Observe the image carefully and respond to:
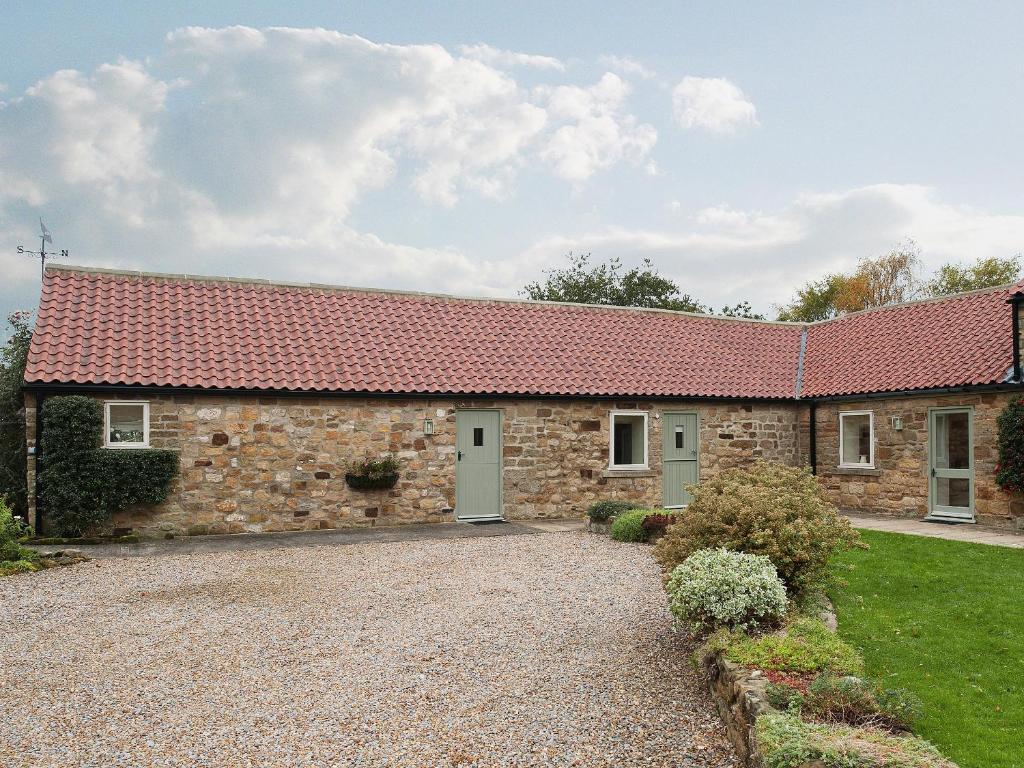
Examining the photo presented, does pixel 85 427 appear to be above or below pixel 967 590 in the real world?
above

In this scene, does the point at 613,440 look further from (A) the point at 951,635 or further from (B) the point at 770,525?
(A) the point at 951,635

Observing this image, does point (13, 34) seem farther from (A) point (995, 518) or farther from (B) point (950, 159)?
(A) point (995, 518)

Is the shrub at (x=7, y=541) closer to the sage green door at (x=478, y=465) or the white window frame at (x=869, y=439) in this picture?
the sage green door at (x=478, y=465)

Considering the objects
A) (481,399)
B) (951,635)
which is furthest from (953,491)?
(481,399)

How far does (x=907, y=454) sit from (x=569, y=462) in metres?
7.05

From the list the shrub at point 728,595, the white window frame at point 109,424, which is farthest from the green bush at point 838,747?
the white window frame at point 109,424

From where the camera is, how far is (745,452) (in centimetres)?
1758

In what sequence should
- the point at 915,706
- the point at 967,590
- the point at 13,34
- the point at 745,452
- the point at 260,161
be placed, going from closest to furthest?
1. the point at 915,706
2. the point at 967,590
3. the point at 13,34
4. the point at 260,161
5. the point at 745,452

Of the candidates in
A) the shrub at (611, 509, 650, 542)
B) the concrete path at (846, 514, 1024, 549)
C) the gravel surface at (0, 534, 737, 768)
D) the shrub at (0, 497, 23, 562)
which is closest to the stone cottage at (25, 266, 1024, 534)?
the concrete path at (846, 514, 1024, 549)

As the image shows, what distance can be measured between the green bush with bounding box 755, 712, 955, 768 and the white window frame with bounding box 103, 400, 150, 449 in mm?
11823

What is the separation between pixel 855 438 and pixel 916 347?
2.43 metres

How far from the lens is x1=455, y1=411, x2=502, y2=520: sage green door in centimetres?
1492

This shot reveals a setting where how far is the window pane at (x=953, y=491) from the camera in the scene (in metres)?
14.6

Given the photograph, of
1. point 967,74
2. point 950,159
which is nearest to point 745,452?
point 950,159
